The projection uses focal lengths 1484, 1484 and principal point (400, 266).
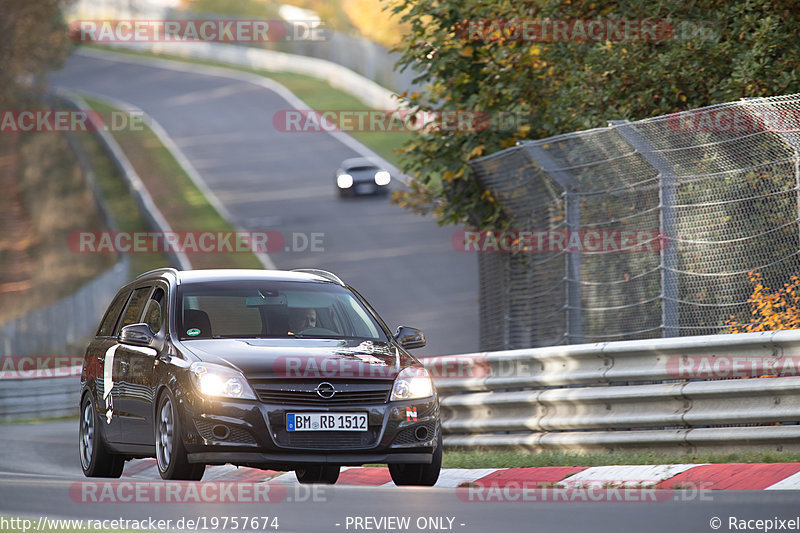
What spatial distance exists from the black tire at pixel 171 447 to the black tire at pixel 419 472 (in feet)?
5.01

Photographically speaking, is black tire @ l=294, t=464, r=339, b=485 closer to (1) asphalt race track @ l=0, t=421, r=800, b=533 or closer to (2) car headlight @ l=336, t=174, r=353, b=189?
(1) asphalt race track @ l=0, t=421, r=800, b=533

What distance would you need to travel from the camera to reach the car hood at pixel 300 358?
390 inches

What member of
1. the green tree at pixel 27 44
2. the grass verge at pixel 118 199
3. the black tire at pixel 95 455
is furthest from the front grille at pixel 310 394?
the green tree at pixel 27 44

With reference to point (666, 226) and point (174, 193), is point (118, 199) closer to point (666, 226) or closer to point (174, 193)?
point (174, 193)

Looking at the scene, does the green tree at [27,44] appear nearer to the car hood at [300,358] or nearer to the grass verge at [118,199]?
the grass verge at [118,199]

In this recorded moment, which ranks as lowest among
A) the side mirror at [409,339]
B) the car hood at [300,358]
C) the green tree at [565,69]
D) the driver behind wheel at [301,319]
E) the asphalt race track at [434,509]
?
the asphalt race track at [434,509]

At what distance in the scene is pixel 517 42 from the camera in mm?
17828

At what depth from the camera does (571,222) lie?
1455cm

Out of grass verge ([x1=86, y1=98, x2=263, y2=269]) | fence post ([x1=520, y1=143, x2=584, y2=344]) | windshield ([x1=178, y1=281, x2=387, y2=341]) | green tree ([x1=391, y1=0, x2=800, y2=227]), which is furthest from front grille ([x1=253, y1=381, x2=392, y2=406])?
grass verge ([x1=86, y1=98, x2=263, y2=269])

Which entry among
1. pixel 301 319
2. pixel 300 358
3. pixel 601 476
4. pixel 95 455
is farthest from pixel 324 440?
pixel 95 455

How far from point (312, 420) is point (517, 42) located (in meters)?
9.07

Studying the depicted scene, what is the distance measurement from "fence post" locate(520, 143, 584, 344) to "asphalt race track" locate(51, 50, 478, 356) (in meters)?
11.2

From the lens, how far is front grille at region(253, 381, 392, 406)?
32.1ft

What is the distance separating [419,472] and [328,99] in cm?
5273
